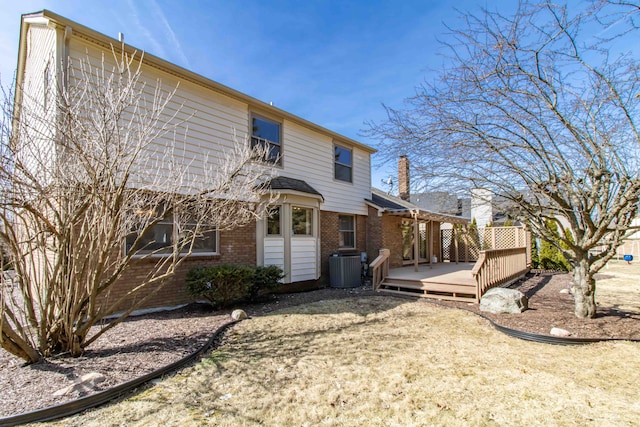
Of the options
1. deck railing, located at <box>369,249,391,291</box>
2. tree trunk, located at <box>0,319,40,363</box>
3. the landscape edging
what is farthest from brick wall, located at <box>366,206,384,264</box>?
tree trunk, located at <box>0,319,40,363</box>

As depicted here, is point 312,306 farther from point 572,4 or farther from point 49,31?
point 49,31

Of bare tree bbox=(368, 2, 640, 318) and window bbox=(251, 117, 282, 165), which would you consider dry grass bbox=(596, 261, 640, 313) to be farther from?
window bbox=(251, 117, 282, 165)

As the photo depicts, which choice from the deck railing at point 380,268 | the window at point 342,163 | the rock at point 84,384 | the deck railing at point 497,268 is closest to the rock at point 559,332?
the deck railing at point 497,268

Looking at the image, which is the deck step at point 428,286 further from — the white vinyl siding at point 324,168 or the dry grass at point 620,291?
the white vinyl siding at point 324,168

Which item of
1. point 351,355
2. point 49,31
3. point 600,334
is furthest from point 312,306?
point 49,31

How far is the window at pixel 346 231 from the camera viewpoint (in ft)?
38.5

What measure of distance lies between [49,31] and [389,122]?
21.9ft

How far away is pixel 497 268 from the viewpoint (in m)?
9.20

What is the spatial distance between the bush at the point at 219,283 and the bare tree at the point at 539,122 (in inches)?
164

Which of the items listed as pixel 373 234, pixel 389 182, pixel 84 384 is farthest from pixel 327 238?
pixel 84 384

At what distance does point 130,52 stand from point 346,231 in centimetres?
845

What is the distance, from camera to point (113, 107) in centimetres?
337

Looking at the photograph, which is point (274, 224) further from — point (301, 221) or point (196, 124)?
point (196, 124)

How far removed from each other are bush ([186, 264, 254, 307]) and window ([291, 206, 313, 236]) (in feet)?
8.49
